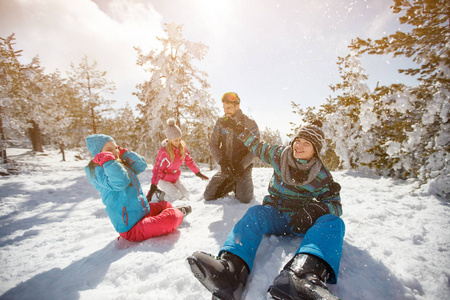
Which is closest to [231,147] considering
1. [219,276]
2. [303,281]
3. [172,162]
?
[172,162]

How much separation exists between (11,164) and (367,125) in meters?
15.5

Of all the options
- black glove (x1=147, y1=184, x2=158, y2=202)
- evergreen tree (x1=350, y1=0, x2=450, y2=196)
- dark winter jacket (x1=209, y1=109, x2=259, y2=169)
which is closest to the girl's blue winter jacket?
black glove (x1=147, y1=184, x2=158, y2=202)

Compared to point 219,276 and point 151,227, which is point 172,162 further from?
point 219,276

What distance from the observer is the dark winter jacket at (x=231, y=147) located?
4.35 metres

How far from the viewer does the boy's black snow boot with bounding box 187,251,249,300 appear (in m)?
1.41

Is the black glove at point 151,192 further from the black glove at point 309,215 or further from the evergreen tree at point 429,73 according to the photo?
the evergreen tree at point 429,73

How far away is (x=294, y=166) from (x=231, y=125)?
164 centimetres

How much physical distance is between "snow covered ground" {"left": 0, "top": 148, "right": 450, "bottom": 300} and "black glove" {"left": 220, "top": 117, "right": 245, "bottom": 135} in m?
1.61

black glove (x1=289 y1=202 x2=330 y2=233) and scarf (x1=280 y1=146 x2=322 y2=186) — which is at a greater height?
scarf (x1=280 y1=146 x2=322 y2=186)

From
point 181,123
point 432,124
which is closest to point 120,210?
point 432,124

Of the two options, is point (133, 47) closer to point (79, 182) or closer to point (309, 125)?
point (79, 182)

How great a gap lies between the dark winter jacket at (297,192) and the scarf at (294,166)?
0.13 meters

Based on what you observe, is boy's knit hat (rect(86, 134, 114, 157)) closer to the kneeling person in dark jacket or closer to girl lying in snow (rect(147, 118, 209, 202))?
girl lying in snow (rect(147, 118, 209, 202))

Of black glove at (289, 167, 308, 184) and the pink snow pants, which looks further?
the pink snow pants
